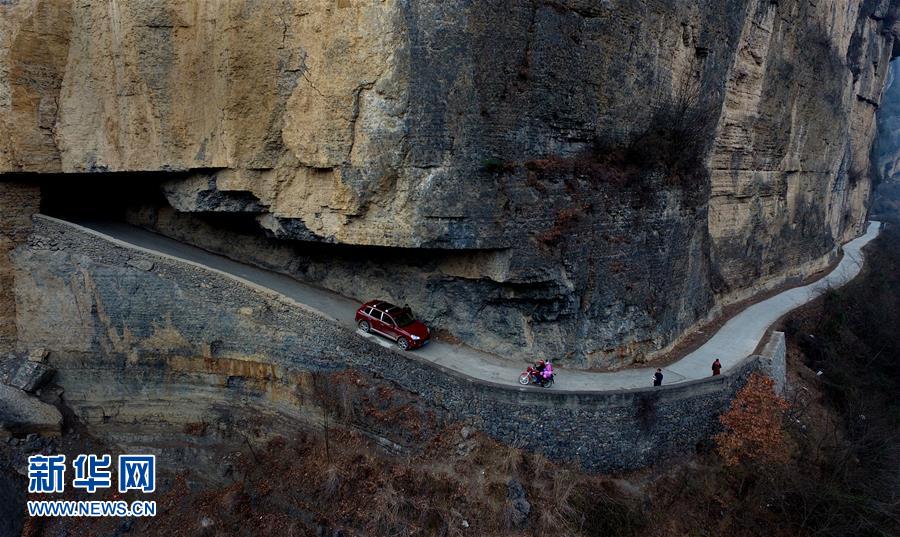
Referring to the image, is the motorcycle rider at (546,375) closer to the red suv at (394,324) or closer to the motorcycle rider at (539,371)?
the motorcycle rider at (539,371)

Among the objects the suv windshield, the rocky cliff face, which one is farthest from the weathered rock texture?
the suv windshield

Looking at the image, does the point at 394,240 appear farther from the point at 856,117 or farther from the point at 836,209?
the point at 856,117

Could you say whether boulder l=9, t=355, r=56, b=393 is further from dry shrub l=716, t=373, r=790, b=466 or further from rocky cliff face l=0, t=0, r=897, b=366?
dry shrub l=716, t=373, r=790, b=466

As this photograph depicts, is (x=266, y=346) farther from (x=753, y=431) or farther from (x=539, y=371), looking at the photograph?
(x=753, y=431)

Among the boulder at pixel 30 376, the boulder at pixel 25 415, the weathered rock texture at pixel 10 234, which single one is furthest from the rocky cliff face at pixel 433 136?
the boulder at pixel 25 415

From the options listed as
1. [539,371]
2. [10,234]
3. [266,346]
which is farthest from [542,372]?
[10,234]
